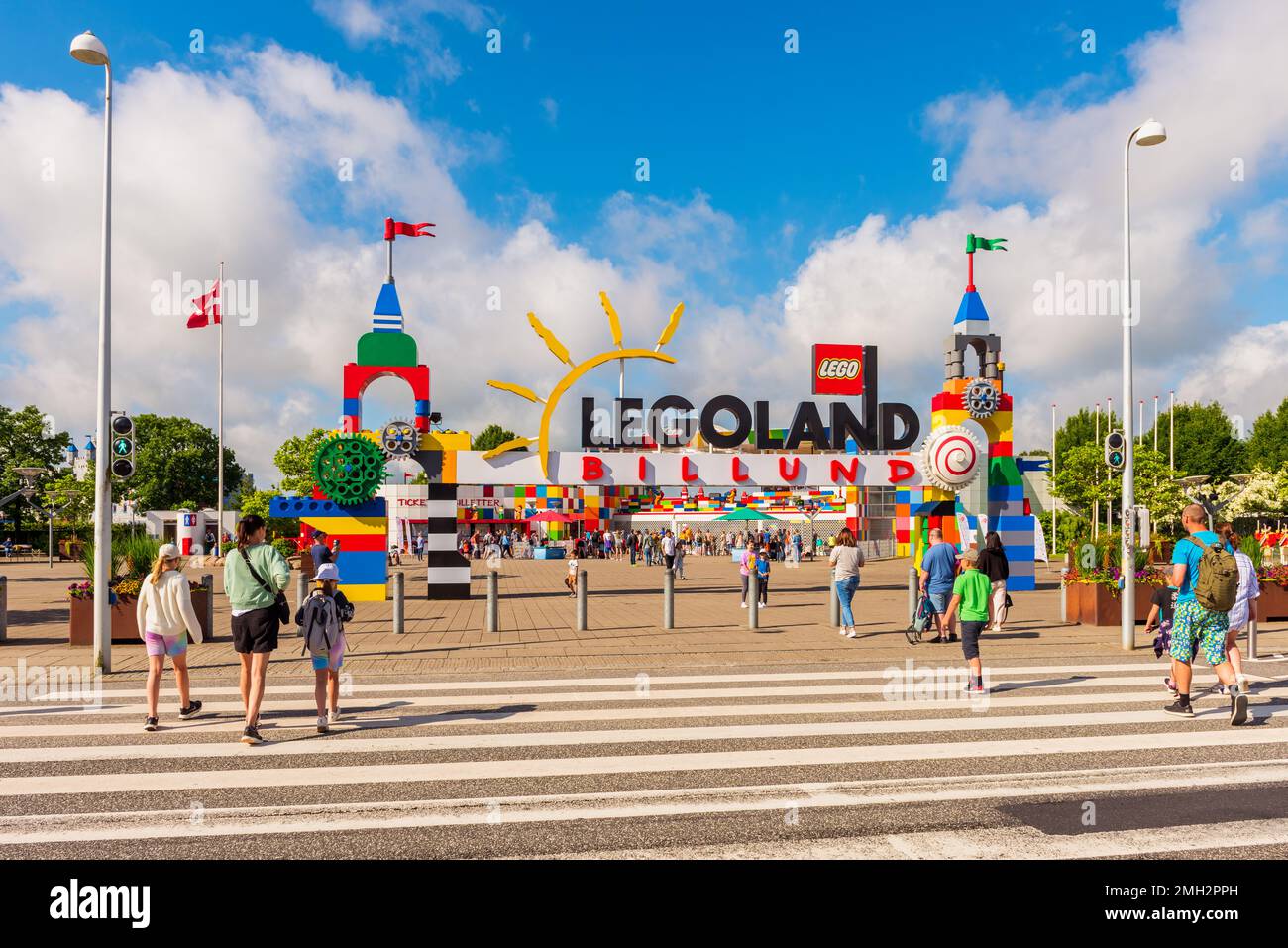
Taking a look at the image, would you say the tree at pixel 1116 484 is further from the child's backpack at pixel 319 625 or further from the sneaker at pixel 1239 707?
the child's backpack at pixel 319 625

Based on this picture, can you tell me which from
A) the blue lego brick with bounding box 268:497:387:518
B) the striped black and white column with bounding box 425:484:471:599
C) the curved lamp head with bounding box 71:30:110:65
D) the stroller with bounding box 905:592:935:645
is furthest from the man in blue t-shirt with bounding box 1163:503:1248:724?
the blue lego brick with bounding box 268:497:387:518

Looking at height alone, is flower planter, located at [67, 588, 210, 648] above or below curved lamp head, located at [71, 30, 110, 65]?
below

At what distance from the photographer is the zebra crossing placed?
195 inches

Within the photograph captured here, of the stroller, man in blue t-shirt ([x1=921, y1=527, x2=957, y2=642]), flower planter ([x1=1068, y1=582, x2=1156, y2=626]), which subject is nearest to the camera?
man in blue t-shirt ([x1=921, y1=527, x2=957, y2=642])

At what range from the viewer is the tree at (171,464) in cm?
7050

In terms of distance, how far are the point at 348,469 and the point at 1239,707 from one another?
1746 centimetres

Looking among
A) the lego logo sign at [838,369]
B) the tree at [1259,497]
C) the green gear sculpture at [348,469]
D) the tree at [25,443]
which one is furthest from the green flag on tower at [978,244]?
the tree at [25,443]

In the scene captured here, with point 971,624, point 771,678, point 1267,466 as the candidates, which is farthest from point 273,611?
point 1267,466

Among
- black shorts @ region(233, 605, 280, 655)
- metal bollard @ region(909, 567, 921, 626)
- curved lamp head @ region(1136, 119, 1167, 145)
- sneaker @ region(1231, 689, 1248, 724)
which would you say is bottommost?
sneaker @ region(1231, 689, 1248, 724)

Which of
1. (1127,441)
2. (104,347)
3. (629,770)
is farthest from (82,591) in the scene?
(1127,441)

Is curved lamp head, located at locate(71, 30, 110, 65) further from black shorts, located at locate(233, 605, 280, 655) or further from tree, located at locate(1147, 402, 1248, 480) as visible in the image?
tree, located at locate(1147, 402, 1248, 480)

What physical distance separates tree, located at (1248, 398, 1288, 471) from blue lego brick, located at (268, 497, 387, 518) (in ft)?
199

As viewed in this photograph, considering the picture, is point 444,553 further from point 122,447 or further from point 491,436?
point 491,436

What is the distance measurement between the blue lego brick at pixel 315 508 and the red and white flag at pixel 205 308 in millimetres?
14193
